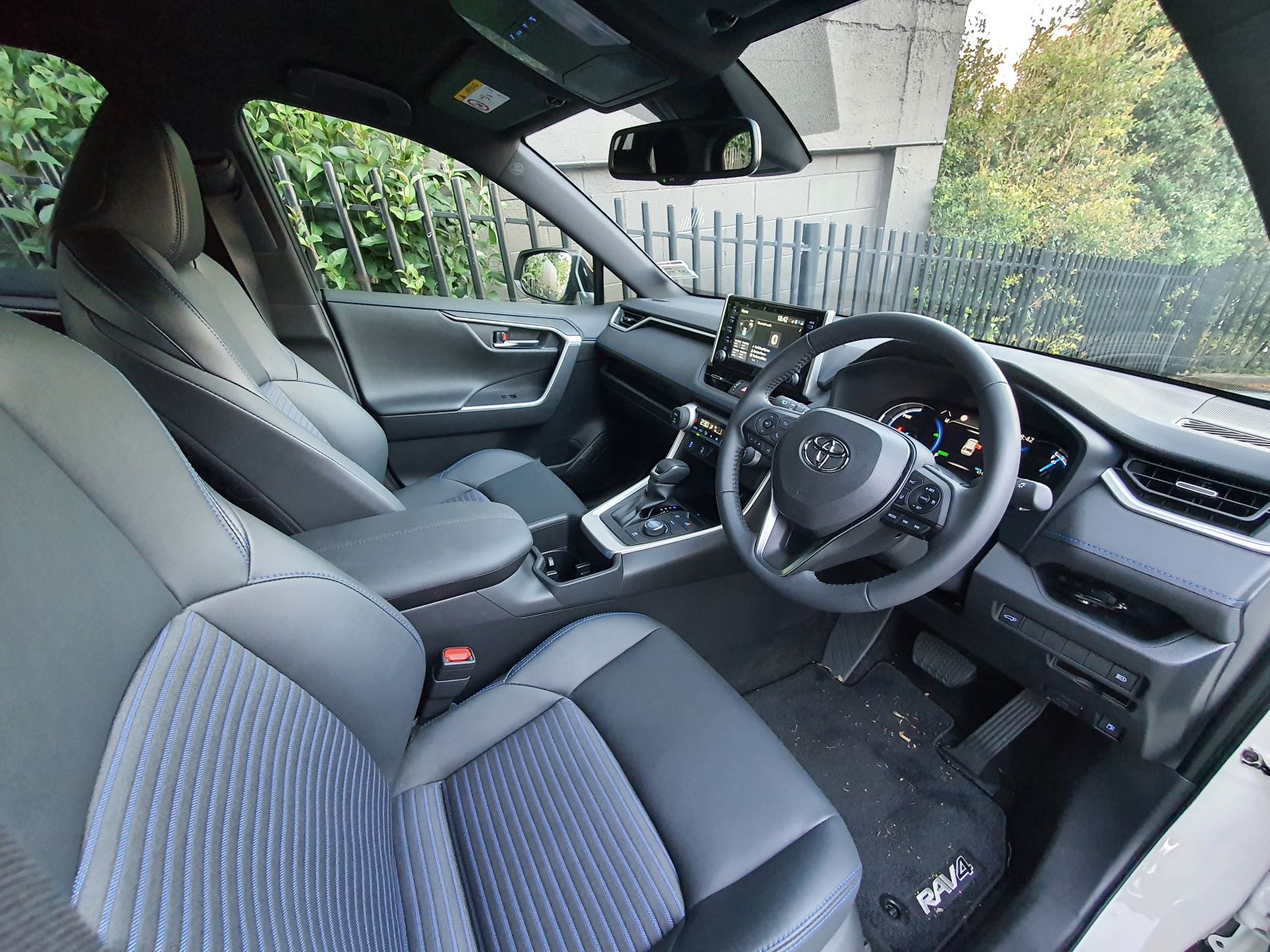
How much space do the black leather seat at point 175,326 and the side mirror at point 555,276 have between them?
1.27 m

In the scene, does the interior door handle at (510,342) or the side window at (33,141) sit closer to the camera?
the side window at (33,141)

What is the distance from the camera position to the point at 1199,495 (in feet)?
3.19

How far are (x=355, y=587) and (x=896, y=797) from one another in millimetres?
1416

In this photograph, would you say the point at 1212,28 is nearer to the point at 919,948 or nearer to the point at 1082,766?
the point at 1082,766

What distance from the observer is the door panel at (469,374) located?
89.5 inches

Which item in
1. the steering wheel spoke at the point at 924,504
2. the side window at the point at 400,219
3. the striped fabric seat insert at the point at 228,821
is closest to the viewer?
the striped fabric seat insert at the point at 228,821

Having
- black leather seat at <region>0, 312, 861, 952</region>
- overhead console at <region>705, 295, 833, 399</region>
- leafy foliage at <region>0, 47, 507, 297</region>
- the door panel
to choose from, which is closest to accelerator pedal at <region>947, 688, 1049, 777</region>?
black leather seat at <region>0, 312, 861, 952</region>

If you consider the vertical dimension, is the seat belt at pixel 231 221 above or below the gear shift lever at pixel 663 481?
above

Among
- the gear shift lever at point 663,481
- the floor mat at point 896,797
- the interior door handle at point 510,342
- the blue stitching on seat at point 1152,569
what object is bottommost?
the floor mat at point 896,797

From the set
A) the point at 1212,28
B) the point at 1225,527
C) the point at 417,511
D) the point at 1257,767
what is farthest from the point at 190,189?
the point at 1257,767

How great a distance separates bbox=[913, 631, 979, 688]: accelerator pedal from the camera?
1.57 metres

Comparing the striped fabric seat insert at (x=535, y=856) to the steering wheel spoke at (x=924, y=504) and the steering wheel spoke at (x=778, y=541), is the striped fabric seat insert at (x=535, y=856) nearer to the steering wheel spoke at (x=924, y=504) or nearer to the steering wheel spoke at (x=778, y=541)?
the steering wheel spoke at (x=778, y=541)

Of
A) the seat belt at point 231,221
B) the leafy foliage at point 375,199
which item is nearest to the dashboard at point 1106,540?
the seat belt at point 231,221

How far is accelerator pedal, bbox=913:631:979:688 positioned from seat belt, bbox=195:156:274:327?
2.21m
